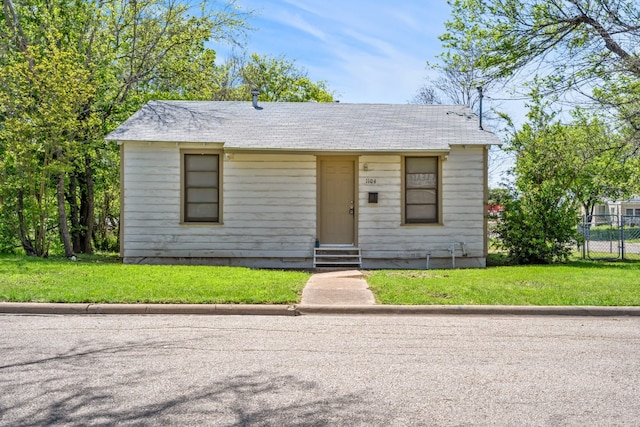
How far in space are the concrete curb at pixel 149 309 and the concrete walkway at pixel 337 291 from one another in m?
0.57

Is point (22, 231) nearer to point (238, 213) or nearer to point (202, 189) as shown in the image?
point (202, 189)

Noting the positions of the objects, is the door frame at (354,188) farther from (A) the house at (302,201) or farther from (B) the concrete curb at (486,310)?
(B) the concrete curb at (486,310)

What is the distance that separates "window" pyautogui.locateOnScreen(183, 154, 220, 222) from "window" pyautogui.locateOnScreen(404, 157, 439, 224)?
179 inches

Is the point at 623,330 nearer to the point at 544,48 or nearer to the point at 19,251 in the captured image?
the point at 544,48

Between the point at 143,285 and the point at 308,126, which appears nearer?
the point at 143,285

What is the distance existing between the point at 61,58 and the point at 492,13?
9931 mm

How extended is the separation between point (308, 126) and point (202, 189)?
316 centimetres

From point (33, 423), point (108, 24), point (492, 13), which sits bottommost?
point (33, 423)

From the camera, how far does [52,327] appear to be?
688cm

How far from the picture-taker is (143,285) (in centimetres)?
919

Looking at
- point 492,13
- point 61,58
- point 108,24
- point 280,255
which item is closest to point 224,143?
point 280,255

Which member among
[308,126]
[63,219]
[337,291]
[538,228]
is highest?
[308,126]

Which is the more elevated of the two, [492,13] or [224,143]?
[492,13]

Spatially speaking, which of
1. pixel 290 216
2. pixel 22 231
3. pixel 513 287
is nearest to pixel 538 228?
pixel 513 287
